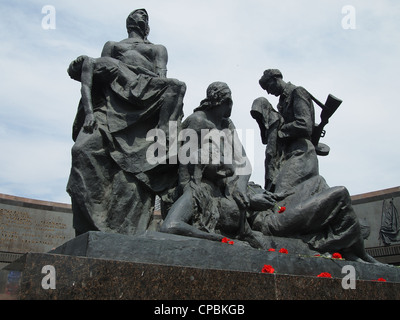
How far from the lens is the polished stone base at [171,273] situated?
318 cm

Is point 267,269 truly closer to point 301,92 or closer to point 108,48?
point 301,92

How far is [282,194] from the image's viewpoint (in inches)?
252

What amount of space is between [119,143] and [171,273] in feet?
8.08

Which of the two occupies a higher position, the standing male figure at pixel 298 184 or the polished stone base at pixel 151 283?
the standing male figure at pixel 298 184

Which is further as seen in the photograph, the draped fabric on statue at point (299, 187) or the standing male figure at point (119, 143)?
Result: the draped fabric on statue at point (299, 187)

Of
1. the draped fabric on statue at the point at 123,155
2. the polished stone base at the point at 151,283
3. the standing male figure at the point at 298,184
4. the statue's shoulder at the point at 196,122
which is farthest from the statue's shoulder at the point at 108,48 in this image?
the polished stone base at the point at 151,283

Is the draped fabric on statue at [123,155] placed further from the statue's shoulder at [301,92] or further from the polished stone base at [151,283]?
the statue's shoulder at [301,92]

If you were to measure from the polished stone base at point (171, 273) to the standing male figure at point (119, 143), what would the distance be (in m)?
Answer: 1.08

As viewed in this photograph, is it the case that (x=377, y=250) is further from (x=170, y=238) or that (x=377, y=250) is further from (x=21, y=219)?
(x=170, y=238)

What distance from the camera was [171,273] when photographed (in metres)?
3.55

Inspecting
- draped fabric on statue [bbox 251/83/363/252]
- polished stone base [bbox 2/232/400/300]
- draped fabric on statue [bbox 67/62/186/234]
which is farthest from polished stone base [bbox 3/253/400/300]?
draped fabric on statue [bbox 67/62/186/234]

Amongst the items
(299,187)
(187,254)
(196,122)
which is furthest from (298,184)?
(187,254)

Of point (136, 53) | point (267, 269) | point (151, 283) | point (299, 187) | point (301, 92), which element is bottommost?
point (151, 283)
